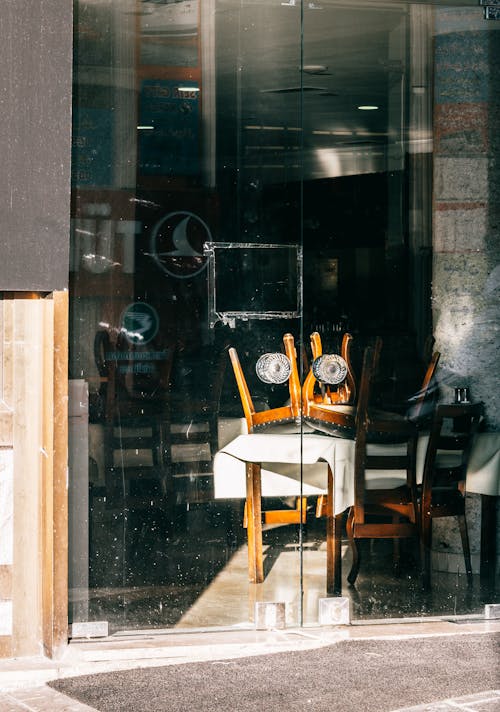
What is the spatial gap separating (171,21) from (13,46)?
3.21 ft

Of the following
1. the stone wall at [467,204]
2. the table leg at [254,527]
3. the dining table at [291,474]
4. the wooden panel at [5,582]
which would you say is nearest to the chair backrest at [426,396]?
the stone wall at [467,204]

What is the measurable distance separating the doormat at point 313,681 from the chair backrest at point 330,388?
1.24 meters

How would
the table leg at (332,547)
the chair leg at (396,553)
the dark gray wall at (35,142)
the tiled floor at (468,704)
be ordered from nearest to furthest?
the tiled floor at (468,704) → the dark gray wall at (35,142) → the table leg at (332,547) → the chair leg at (396,553)

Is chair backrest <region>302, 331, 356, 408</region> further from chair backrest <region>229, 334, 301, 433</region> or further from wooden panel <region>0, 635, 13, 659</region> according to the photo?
wooden panel <region>0, 635, 13, 659</region>

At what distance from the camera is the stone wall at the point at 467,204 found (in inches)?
270

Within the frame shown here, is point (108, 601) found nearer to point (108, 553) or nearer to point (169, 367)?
point (108, 553)

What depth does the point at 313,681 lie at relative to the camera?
223 inches

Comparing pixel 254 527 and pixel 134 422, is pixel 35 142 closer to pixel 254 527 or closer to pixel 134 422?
pixel 134 422

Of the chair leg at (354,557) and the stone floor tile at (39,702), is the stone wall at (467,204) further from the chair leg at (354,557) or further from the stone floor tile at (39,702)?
the stone floor tile at (39,702)

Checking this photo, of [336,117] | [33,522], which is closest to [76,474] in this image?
[33,522]

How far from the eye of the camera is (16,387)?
238 inches

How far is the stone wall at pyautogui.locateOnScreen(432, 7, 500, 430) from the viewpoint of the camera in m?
6.86

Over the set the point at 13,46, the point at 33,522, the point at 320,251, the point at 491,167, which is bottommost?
the point at 33,522

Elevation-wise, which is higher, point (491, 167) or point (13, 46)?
point (13, 46)
